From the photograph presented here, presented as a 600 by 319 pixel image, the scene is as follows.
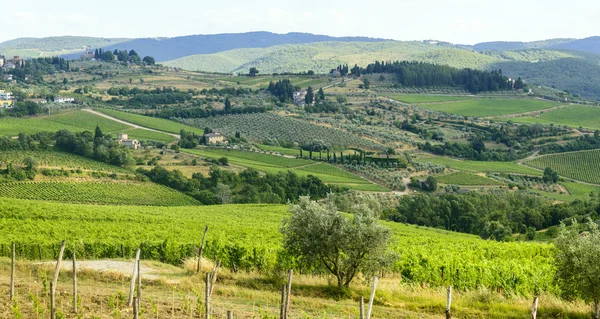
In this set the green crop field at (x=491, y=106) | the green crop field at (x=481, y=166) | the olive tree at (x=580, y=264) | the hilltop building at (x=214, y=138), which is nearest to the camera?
the olive tree at (x=580, y=264)

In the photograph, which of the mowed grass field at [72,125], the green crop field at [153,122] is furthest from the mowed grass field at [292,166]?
the green crop field at [153,122]

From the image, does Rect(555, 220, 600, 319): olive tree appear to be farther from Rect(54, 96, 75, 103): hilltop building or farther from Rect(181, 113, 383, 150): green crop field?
Rect(54, 96, 75, 103): hilltop building

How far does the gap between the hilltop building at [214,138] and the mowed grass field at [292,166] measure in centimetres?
533

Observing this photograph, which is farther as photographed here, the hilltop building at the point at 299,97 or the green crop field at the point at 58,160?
the hilltop building at the point at 299,97

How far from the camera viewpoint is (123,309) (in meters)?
17.9

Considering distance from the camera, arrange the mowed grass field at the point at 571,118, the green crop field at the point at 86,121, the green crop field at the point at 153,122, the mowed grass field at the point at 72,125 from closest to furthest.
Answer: the mowed grass field at the point at 72,125
the green crop field at the point at 86,121
the green crop field at the point at 153,122
the mowed grass field at the point at 571,118

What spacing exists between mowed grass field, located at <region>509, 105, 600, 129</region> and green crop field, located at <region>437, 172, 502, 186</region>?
189ft

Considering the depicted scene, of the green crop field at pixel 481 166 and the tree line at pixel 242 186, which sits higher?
the tree line at pixel 242 186

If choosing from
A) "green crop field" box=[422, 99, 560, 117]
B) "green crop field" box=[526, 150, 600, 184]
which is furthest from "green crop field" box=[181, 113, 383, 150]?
"green crop field" box=[422, 99, 560, 117]

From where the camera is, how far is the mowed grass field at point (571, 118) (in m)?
149

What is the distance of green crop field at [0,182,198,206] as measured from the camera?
6800 cm

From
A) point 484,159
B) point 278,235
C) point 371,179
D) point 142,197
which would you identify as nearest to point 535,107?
point 484,159

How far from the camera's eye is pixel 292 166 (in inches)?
3784

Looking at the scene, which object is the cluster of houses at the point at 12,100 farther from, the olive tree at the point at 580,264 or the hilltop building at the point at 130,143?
the olive tree at the point at 580,264
